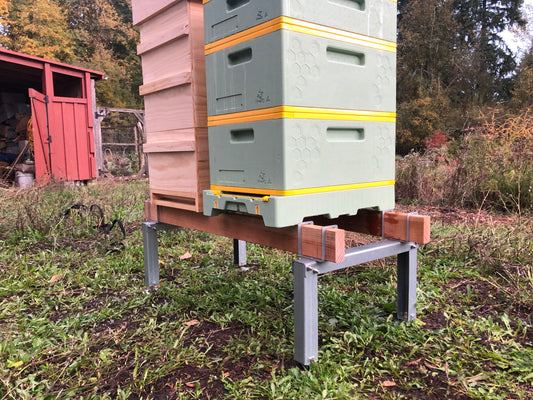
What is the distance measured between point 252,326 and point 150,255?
123cm

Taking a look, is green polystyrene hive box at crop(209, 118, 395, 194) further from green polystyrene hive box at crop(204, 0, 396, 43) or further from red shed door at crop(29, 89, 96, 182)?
red shed door at crop(29, 89, 96, 182)

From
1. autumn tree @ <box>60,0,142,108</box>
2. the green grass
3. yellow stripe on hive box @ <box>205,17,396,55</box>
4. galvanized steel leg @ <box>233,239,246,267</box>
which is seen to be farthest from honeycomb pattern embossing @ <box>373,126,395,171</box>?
autumn tree @ <box>60,0,142,108</box>

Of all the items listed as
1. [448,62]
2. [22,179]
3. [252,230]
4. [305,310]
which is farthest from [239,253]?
[448,62]

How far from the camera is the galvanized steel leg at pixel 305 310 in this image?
80.7 inches

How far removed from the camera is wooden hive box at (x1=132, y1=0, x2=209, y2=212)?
2.63m

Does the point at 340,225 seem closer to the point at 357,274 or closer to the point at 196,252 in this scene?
the point at 357,274

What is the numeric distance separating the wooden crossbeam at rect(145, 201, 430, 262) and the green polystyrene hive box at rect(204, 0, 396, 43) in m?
1.06

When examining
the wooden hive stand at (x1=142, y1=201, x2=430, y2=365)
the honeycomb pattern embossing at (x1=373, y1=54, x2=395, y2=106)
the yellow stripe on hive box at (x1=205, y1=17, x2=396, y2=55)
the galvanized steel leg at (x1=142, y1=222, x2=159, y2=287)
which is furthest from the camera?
the galvanized steel leg at (x1=142, y1=222, x2=159, y2=287)

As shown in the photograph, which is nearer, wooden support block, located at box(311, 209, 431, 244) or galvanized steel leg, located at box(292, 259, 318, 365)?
galvanized steel leg, located at box(292, 259, 318, 365)

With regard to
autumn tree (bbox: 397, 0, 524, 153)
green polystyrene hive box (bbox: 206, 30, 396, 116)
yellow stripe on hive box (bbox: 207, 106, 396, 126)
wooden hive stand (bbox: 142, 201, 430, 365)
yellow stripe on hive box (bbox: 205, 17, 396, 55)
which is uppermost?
autumn tree (bbox: 397, 0, 524, 153)

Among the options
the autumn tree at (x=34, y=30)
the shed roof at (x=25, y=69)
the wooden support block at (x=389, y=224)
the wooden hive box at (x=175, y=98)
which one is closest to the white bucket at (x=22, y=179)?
the shed roof at (x=25, y=69)

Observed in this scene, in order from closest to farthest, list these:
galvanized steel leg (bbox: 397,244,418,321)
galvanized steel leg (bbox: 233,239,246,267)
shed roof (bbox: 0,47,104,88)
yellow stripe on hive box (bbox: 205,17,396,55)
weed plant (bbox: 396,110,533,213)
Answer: yellow stripe on hive box (bbox: 205,17,396,55)
galvanized steel leg (bbox: 397,244,418,321)
galvanized steel leg (bbox: 233,239,246,267)
weed plant (bbox: 396,110,533,213)
shed roof (bbox: 0,47,104,88)

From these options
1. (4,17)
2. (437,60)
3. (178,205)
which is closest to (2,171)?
(178,205)

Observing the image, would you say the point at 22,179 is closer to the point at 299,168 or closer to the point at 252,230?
the point at 252,230
